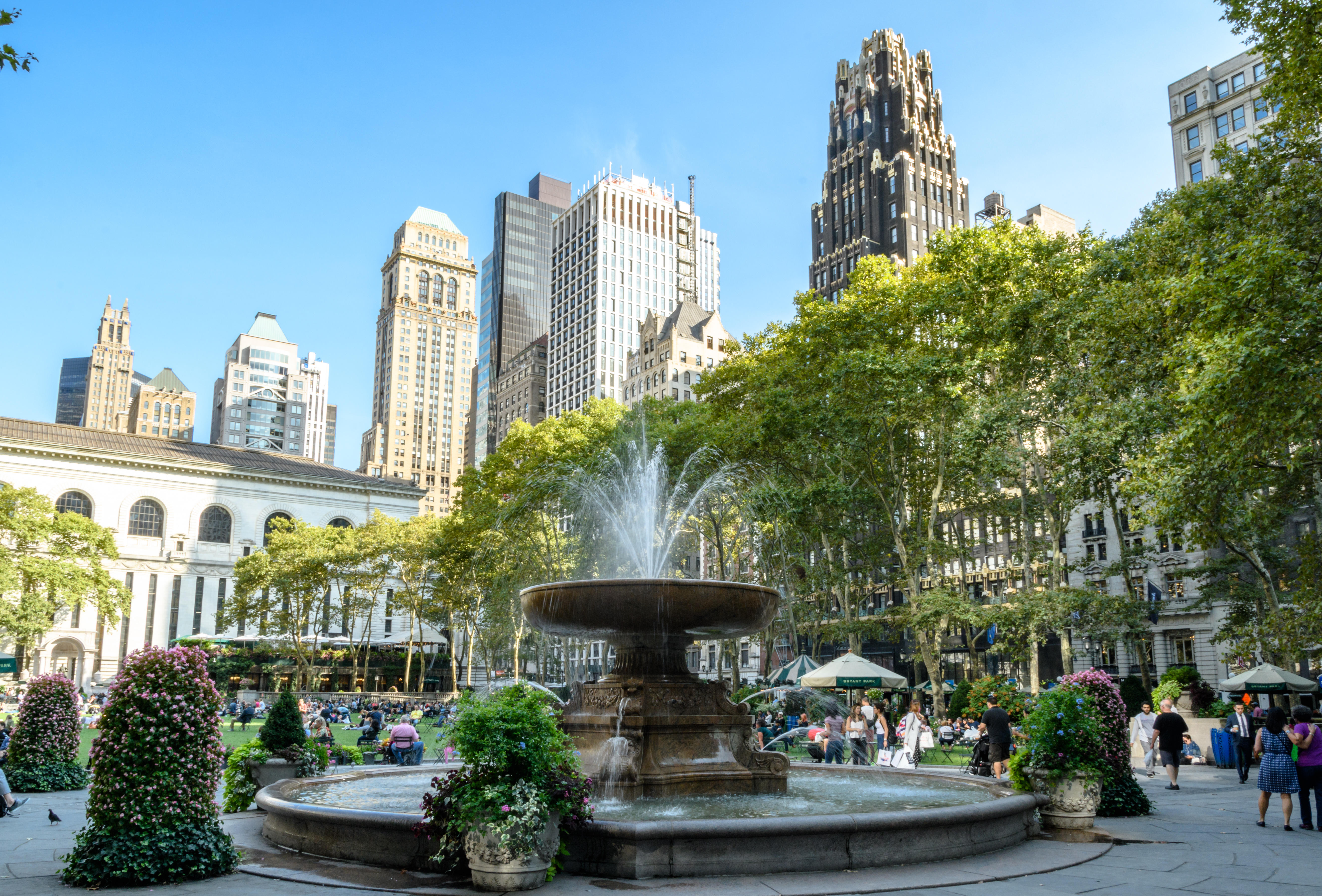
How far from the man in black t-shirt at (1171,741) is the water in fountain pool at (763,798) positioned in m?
4.95

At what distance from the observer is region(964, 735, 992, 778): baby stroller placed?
50.4ft

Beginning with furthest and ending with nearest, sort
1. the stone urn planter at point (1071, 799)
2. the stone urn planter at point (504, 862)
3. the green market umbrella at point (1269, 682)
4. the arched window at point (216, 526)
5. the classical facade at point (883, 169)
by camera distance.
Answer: the classical facade at point (883, 169), the arched window at point (216, 526), the green market umbrella at point (1269, 682), the stone urn planter at point (1071, 799), the stone urn planter at point (504, 862)

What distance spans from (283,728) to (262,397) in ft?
608

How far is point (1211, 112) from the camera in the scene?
58.8 meters

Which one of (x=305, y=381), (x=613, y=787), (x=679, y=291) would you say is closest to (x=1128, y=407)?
(x=613, y=787)

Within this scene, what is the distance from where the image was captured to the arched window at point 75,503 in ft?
228

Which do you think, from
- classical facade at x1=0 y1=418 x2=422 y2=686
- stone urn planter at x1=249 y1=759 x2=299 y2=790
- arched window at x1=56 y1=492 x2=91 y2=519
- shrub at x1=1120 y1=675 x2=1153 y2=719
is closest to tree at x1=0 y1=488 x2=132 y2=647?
classical facade at x1=0 y1=418 x2=422 y2=686

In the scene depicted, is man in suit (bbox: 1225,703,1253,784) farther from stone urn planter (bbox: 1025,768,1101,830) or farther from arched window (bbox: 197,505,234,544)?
arched window (bbox: 197,505,234,544)

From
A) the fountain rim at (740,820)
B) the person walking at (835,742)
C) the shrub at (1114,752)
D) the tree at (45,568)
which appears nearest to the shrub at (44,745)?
the fountain rim at (740,820)

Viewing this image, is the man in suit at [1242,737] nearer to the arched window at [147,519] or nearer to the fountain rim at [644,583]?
the fountain rim at [644,583]

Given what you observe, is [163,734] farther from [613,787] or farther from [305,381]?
[305,381]

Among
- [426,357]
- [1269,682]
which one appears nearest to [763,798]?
[1269,682]

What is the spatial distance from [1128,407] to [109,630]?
67440 millimetres

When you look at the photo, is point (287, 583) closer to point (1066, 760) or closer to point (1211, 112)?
point (1066, 760)
